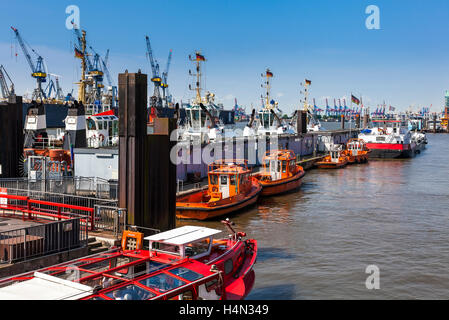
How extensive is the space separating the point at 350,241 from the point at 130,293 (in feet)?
48.4

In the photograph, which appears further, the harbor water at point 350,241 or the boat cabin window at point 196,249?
the harbor water at point 350,241

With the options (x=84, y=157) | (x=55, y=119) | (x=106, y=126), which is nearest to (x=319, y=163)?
(x=106, y=126)

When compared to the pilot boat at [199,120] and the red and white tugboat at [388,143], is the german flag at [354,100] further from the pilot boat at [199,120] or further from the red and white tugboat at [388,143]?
the pilot boat at [199,120]

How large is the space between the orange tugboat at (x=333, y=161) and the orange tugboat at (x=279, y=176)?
16831 millimetres

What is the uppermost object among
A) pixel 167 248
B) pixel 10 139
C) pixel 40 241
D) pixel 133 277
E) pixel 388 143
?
pixel 10 139

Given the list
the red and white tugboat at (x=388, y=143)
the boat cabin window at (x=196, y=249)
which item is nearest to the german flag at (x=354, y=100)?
the red and white tugboat at (x=388, y=143)

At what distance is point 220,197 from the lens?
26859mm

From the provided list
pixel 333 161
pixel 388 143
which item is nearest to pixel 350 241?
pixel 333 161

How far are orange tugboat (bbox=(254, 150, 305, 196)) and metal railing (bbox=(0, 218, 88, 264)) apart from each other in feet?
73.8

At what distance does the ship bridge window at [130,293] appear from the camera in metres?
8.62

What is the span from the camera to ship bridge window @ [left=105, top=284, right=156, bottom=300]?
8625mm

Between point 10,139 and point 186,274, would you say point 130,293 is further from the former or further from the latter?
point 10,139
